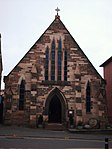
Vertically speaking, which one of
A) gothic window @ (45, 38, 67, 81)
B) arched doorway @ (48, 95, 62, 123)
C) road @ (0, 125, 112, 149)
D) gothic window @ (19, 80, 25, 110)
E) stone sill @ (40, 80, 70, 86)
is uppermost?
gothic window @ (45, 38, 67, 81)

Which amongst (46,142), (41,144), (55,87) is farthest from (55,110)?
(41,144)

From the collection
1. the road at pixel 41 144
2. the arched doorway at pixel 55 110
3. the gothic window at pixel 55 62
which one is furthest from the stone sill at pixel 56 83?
the road at pixel 41 144

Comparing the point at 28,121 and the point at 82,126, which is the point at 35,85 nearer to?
the point at 28,121

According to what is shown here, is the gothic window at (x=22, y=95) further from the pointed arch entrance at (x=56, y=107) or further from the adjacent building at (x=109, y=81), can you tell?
the adjacent building at (x=109, y=81)

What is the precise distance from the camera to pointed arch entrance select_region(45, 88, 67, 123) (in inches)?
1288

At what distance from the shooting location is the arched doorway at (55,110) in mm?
33156

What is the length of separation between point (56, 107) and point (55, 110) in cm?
37

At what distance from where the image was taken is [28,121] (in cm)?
3183

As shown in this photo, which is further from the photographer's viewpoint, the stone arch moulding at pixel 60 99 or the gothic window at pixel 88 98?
the gothic window at pixel 88 98

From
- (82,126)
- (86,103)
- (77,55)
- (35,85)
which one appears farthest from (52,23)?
(82,126)

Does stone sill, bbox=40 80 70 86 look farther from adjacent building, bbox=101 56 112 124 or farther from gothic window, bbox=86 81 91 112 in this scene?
adjacent building, bbox=101 56 112 124

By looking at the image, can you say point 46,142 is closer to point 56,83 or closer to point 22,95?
point 22,95

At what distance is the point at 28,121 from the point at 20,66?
21.4 feet

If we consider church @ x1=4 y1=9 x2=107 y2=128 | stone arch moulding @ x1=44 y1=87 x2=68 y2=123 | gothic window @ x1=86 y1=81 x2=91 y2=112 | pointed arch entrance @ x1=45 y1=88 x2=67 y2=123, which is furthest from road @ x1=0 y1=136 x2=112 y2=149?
gothic window @ x1=86 y1=81 x2=91 y2=112
